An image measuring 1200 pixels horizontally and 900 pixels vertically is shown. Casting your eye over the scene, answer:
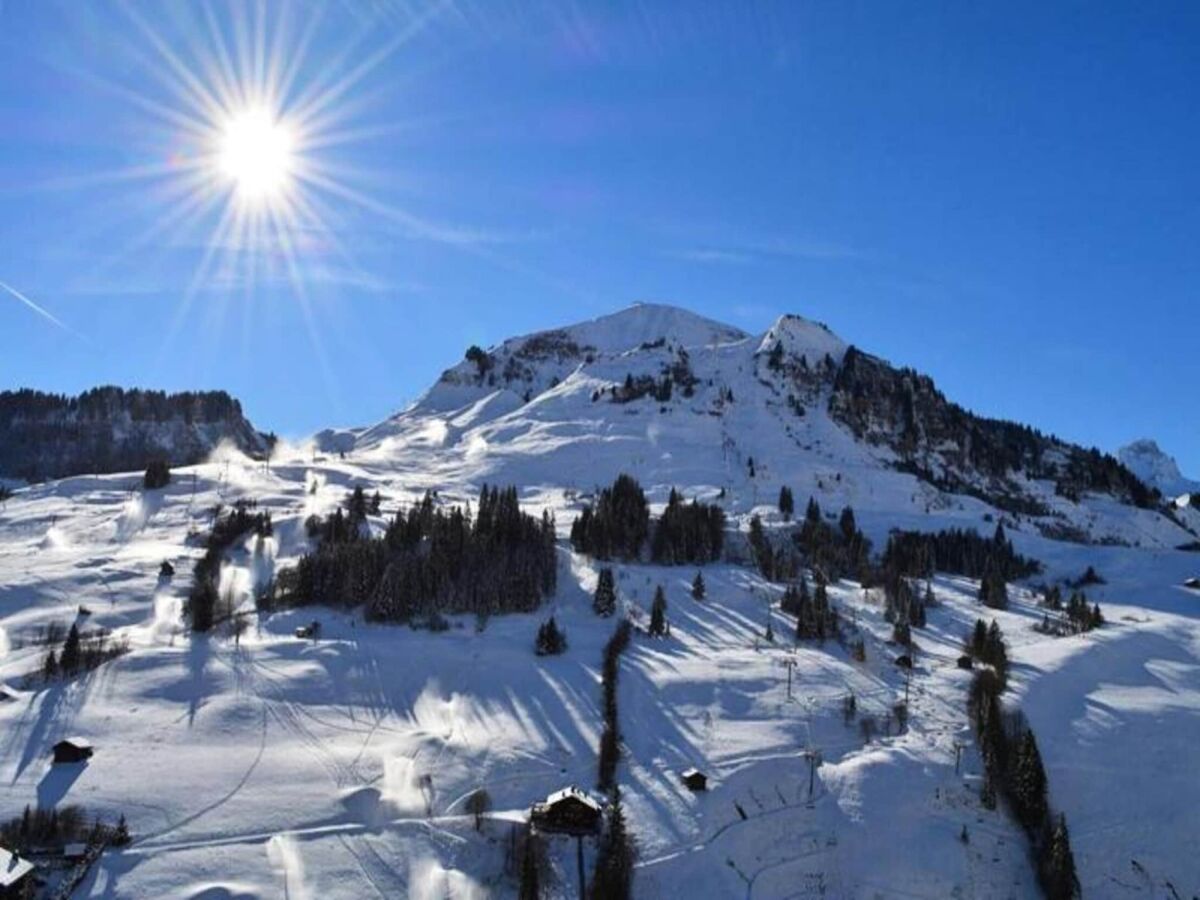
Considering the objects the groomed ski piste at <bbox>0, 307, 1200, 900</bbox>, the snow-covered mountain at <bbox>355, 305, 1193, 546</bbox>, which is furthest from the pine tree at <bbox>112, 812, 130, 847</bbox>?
the snow-covered mountain at <bbox>355, 305, 1193, 546</bbox>

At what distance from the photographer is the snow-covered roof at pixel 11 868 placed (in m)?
28.6

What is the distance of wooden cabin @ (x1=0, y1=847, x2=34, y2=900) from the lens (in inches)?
1125

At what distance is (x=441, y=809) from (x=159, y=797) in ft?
38.8

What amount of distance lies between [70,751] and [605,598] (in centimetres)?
3749

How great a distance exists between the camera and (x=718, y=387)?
165 meters

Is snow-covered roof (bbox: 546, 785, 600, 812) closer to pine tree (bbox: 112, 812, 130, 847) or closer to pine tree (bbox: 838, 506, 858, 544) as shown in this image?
pine tree (bbox: 112, 812, 130, 847)

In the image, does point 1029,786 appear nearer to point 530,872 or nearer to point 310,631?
point 530,872

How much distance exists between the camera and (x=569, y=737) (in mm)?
46125

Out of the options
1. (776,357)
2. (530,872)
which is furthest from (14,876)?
(776,357)

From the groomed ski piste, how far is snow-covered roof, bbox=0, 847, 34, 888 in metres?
2.30

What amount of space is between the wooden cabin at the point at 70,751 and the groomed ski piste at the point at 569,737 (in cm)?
62

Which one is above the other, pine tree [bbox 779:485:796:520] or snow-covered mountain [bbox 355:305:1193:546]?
snow-covered mountain [bbox 355:305:1193:546]

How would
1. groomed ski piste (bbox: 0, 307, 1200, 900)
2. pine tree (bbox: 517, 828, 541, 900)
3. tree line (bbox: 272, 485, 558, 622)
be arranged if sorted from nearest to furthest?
pine tree (bbox: 517, 828, 541, 900), groomed ski piste (bbox: 0, 307, 1200, 900), tree line (bbox: 272, 485, 558, 622)

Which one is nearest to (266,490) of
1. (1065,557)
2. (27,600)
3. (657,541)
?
(27,600)
